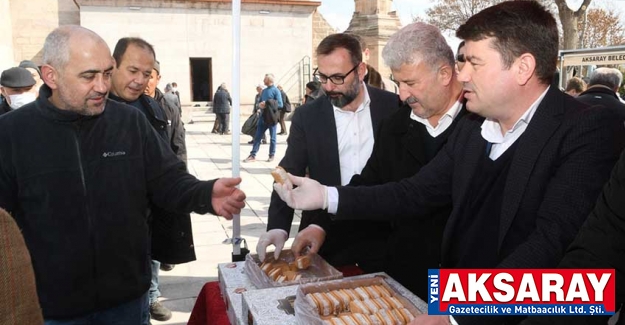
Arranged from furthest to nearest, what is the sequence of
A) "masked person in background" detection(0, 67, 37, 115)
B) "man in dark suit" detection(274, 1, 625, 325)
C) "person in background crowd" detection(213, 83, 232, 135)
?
"person in background crowd" detection(213, 83, 232, 135) < "masked person in background" detection(0, 67, 37, 115) < "man in dark suit" detection(274, 1, 625, 325)

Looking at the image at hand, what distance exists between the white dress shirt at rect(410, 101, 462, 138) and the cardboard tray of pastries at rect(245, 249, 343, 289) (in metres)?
0.85

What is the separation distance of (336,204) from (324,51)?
125 cm

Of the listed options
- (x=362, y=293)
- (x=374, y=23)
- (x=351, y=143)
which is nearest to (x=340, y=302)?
(x=362, y=293)

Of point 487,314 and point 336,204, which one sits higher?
point 336,204

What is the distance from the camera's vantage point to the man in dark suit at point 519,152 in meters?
1.42

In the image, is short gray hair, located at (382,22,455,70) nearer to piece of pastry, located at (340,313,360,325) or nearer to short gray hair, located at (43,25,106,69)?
piece of pastry, located at (340,313,360,325)

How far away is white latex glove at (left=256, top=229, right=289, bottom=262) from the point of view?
2.16 m

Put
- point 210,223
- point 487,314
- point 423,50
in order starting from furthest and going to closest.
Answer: point 210,223
point 423,50
point 487,314

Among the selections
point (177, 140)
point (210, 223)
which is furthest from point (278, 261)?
point (210, 223)

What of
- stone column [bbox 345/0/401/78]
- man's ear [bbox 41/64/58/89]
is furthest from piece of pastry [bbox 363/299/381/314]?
stone column [bbox 345/0/401/78]

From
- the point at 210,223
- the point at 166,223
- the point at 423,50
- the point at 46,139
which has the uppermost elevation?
the point at 423,50

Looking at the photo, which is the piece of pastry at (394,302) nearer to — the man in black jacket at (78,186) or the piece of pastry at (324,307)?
the piece of pastry at (324,307)

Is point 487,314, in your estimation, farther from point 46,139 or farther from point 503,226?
point 46,139

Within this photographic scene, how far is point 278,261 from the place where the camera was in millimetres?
2154
